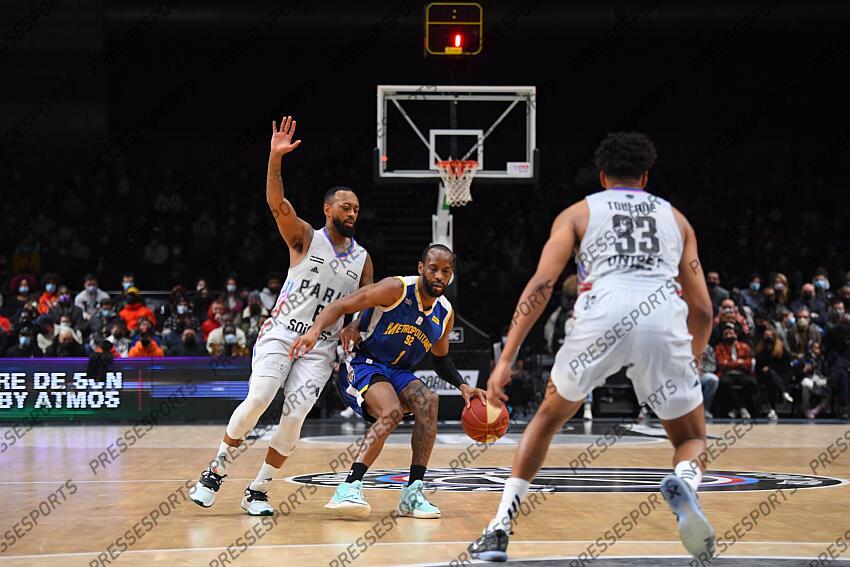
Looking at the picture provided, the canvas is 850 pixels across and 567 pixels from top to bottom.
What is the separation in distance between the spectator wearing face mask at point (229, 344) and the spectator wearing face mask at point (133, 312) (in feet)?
3.99

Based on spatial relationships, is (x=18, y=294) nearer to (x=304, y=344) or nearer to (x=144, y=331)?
(x=144, y=331)

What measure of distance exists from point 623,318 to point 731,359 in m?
11.1

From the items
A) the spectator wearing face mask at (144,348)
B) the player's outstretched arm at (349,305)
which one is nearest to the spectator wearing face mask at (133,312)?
the spectator wearing face mask at (144,348)

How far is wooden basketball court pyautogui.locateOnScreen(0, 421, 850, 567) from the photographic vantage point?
5445mm

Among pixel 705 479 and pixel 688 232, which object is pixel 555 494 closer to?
pixel 705 479

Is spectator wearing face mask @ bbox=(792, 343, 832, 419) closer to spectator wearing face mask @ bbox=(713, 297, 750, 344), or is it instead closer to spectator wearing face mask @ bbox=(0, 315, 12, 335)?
spectator wearing face mask @ bbox=(713, 297, 750, 344)

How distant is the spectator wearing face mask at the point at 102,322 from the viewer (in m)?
16.0

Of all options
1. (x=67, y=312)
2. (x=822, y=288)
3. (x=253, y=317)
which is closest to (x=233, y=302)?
(x=253, y=317)

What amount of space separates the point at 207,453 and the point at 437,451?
2266mm

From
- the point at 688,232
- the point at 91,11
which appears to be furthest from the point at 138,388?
the point at 688,232

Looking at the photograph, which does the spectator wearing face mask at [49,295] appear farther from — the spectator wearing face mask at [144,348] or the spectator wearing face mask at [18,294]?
the spectator wearing face mask at [144,348]

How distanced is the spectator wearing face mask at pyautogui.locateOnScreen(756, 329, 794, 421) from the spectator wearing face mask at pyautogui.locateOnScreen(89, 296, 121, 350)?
9.30 meters

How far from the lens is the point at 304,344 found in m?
6.49

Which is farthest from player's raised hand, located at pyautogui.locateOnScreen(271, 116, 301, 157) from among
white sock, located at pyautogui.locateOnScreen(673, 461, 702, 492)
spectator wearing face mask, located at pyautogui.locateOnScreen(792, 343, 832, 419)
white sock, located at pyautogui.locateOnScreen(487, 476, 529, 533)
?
spectator wearing face mask, located at pyautogui.locateOnScreen(792, 343, 832, 419)
